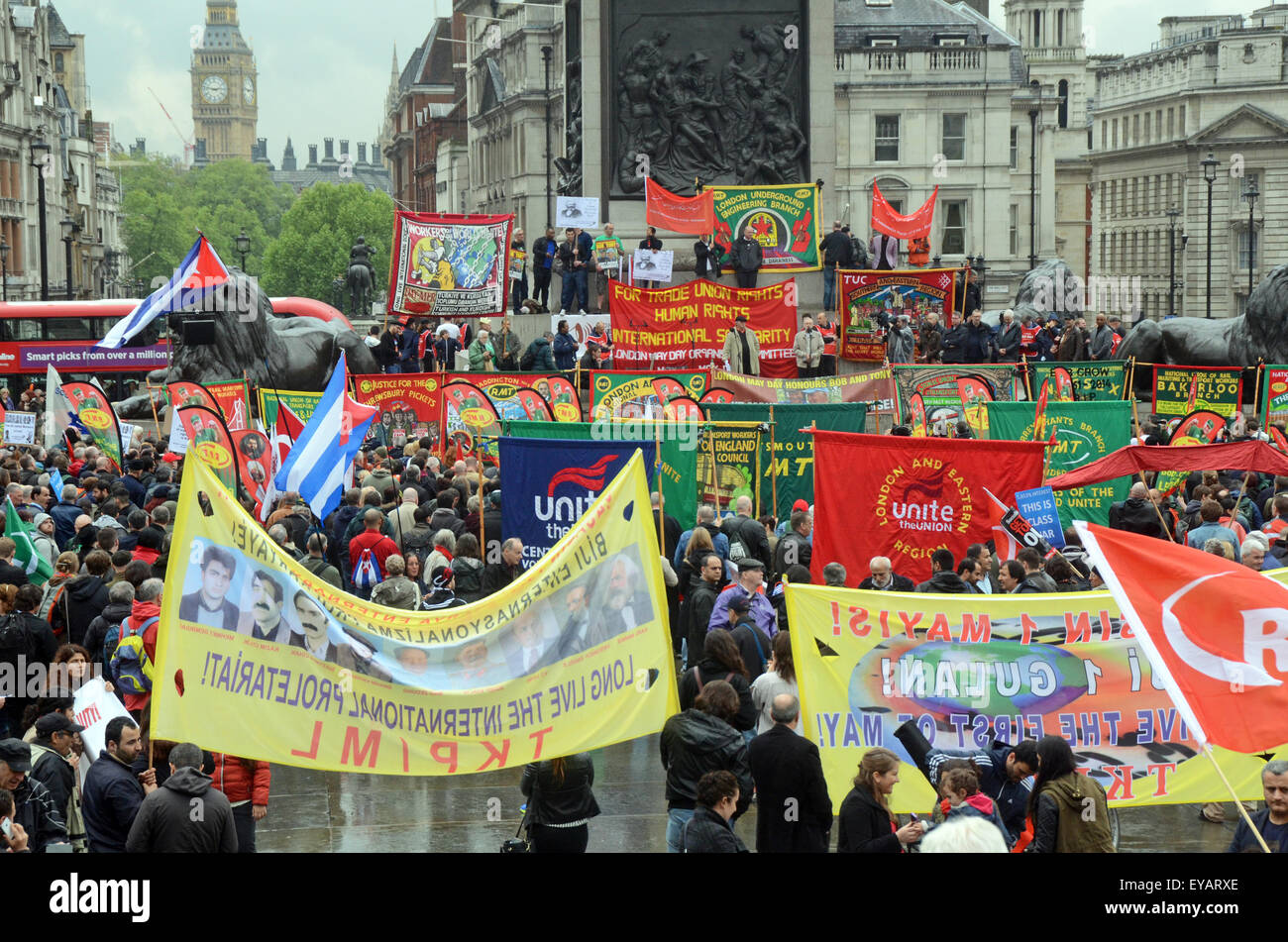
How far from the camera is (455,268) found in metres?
26.5

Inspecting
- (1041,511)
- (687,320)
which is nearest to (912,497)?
(1041,511)

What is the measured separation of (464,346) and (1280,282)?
516 inches

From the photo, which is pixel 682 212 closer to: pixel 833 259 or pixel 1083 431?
pixel 833 259

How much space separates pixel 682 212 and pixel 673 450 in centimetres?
1471

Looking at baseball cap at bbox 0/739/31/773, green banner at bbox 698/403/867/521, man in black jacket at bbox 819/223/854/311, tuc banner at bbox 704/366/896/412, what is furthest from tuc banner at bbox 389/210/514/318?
baseball cap at bbox 0/739/31/773

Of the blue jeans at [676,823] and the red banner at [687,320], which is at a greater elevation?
the red banner at [687,320]

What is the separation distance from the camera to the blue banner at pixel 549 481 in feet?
42.0

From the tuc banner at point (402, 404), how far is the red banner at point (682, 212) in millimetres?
9612

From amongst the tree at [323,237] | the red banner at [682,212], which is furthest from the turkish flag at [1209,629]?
the tree at [323,237]

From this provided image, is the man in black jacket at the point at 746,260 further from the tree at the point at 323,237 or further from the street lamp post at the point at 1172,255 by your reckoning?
the tree at the point at 323,237

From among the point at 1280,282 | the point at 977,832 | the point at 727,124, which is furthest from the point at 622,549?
the point at 727,124

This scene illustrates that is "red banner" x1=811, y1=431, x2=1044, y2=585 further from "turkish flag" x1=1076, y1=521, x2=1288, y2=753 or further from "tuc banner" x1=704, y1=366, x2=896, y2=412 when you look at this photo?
"tuc banner" x1=704, y1=366, x2=896, y2=412

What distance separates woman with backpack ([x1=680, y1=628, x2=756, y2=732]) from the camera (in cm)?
909
